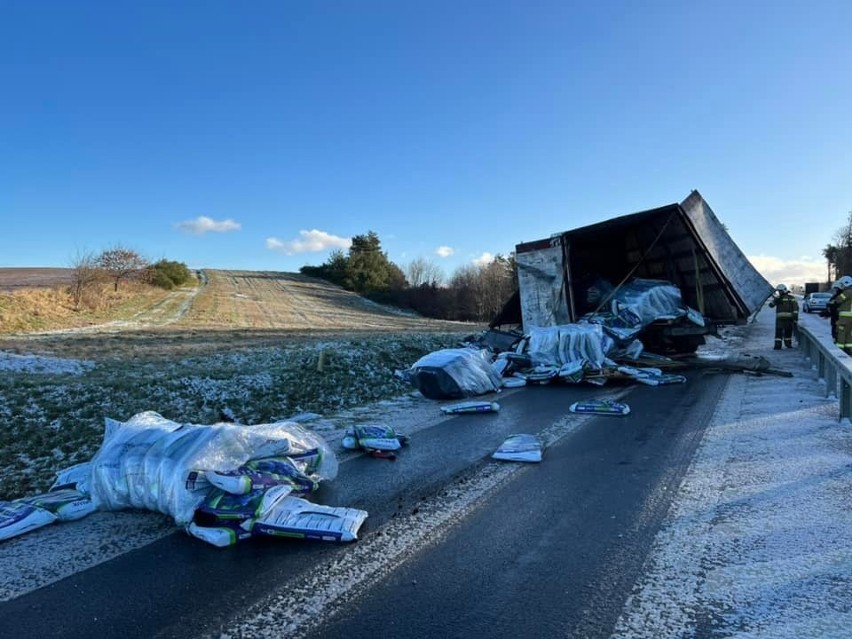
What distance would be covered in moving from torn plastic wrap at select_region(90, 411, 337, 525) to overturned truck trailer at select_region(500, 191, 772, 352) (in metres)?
9.59

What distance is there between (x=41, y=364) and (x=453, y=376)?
730 centimetres

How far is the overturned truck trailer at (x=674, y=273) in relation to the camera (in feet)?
41.0

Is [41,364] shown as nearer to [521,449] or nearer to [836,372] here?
[521,449]

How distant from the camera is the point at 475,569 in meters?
3.01

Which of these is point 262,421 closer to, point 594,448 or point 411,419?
point 411,419

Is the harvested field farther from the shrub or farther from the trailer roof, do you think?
the trailer roof

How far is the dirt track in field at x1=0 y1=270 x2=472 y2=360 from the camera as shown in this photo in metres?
12.7

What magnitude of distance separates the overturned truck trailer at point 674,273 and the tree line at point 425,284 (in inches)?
986

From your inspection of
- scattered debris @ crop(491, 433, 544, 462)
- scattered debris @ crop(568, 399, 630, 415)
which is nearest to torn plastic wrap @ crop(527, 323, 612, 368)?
scattered debris @ crop(568, 399, 630, 415)

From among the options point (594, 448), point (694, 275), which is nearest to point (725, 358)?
point (694, 275)

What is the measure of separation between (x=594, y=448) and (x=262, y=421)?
14.1 ft

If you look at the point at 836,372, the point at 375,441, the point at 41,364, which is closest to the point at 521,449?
the point at 375,441

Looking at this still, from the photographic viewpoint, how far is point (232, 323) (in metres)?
23.3

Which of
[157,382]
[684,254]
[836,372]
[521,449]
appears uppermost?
[684,254]
